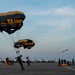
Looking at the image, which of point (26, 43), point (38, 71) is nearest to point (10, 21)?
point (38, 71)

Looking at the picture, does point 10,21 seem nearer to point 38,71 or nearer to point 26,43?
point 38,71

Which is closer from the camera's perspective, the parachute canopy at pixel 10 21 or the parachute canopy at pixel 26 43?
the parachute canopy at pixel 10 21

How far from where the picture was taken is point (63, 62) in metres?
101

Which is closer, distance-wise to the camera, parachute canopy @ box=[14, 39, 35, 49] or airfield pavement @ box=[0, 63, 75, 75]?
airfield pavement @ box=[0, 63, 75, 75]

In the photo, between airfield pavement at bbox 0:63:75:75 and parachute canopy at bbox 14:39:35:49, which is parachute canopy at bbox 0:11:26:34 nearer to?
airfield pavement at bbox 0:63:75:75

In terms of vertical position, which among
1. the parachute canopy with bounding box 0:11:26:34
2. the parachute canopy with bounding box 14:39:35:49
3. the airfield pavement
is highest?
the parachute canopy with bounding box 14:39:35:49

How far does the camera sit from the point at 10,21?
45.2 m

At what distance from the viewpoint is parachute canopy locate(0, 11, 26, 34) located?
4507cm

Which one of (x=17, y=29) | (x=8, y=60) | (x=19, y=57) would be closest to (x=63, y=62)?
(x=8, y=60)

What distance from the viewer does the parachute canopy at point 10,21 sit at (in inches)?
1774

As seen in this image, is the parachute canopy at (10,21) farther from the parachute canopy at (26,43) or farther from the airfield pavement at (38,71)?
the parachute canopy at (26,43)

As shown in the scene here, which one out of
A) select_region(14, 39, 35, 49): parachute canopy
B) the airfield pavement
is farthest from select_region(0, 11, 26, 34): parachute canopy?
select_region(14, 39, 35, 49): parachute canopy

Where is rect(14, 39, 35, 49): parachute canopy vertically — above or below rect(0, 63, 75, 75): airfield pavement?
above

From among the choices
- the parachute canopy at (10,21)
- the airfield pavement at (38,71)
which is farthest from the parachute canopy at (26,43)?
the parachute canopy at (10,21)
